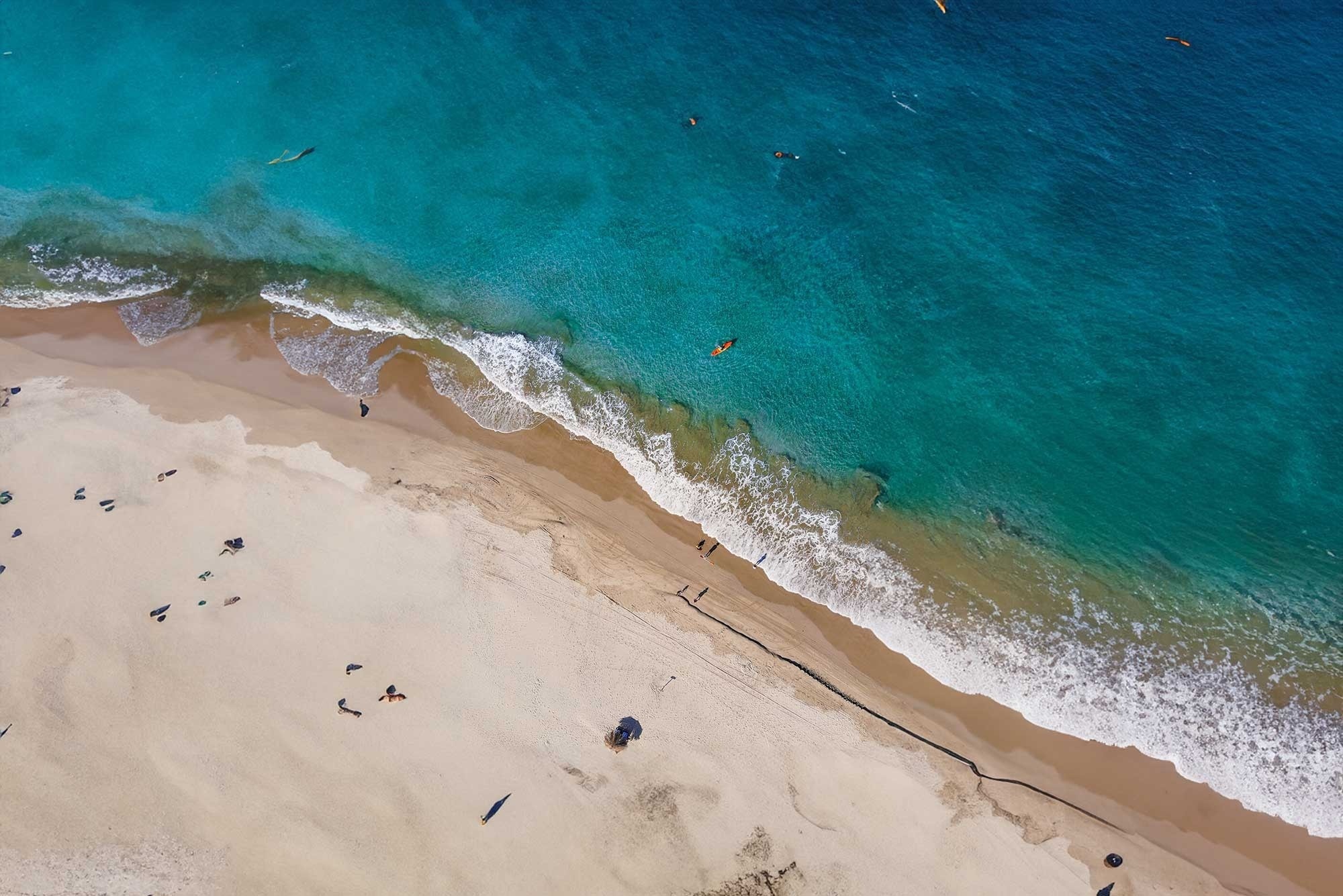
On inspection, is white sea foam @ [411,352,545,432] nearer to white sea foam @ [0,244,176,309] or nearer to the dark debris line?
the dark debris line

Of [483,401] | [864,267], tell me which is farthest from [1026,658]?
[483,401]

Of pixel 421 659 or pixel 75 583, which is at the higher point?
pixel 75 583

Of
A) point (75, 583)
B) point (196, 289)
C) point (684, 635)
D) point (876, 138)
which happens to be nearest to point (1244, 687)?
point (684, 635)

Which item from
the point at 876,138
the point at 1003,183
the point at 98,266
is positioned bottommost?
the point at 1003,183

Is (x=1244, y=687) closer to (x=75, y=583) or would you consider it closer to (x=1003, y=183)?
(x=1003, y=183)

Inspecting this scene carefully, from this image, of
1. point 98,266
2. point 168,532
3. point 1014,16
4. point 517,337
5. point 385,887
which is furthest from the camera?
point 1014,16

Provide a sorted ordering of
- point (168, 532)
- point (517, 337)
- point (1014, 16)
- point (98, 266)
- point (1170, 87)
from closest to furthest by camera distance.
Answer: point (168, 532), point (517, 337), point (98, 266), point (1170, 87), point (1014, 16)

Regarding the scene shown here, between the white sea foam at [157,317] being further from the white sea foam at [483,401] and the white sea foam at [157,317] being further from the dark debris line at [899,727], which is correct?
the dark debris line at [899,727]
